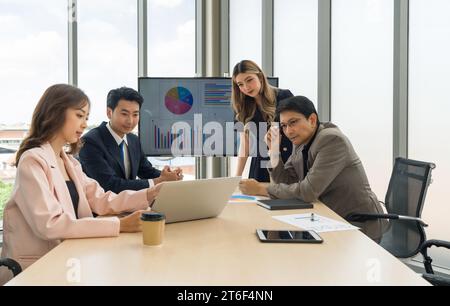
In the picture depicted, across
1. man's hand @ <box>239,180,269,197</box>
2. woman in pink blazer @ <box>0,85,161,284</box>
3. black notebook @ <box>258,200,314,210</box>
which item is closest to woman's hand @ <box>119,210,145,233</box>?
woman in pink blazer @ <box>0,85,161,284</box>

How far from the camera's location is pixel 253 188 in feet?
7.95

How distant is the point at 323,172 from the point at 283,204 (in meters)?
0.31

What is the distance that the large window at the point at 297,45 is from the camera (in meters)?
3.92

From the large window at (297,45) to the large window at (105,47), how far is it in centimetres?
142

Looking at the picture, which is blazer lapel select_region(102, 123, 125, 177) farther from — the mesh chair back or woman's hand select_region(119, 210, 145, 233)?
the mesh chair back

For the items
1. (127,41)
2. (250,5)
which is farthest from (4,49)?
(250,5)

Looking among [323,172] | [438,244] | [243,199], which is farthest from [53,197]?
[438,244]

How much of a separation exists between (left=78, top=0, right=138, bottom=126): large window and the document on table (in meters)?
2.48

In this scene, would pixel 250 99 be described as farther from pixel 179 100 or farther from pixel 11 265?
pixel 11 265

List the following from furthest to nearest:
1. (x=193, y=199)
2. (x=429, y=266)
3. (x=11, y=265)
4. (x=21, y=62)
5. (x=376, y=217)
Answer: (x=21, y=62)
(x=376, y=217)
(x=429, y=266)
(x=193, y=199)
(x=11, y=265)

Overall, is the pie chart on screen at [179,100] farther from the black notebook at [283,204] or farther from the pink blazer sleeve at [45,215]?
the pink blazer sleeve at [45,215]

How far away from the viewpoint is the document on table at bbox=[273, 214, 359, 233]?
64.7 inches
